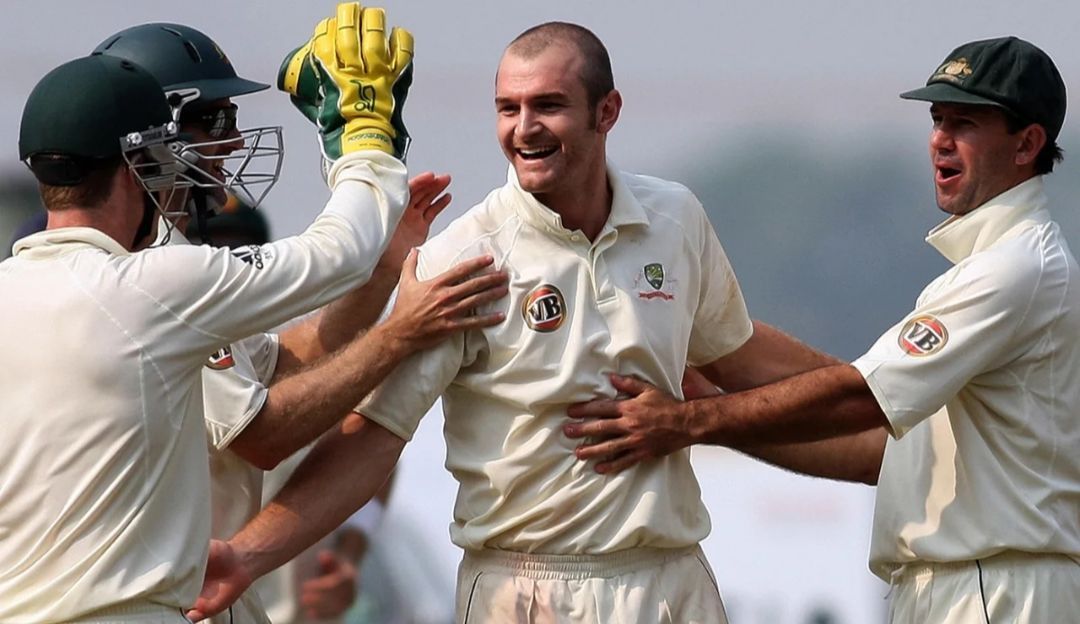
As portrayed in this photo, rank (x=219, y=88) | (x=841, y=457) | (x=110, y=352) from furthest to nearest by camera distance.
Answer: (x=841, y=457) < (x=219, y=88) < (x=110, y=352)

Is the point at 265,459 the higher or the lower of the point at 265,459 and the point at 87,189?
the lower

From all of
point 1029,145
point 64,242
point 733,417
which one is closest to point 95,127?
point 64,242

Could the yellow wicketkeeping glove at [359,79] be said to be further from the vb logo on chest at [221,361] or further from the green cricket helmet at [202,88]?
the vb logo on chest at [221,361]

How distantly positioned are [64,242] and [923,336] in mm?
1667

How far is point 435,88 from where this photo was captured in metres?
6.28

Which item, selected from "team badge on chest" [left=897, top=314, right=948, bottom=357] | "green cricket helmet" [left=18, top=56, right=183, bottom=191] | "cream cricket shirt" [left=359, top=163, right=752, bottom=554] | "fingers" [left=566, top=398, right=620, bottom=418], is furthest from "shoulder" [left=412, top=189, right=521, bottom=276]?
"team badge on chest" [left=897, top=314, right=948, bottom=357]

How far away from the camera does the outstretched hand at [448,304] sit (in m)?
4.14

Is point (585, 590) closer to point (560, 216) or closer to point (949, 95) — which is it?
point (560, 216)

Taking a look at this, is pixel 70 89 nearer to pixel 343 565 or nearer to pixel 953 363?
pixel 953 363

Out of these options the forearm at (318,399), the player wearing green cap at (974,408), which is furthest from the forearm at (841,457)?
the forearm at (318,399)

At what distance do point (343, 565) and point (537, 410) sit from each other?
1902 mm

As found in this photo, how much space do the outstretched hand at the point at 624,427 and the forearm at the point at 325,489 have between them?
15.2 inches

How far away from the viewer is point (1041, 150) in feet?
14.5

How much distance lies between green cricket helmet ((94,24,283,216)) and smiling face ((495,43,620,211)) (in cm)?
46
